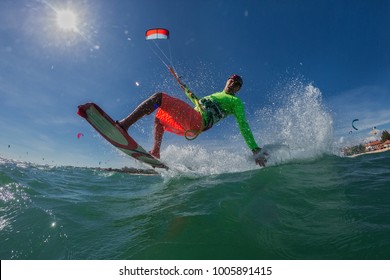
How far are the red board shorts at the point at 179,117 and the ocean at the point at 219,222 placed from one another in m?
1.90

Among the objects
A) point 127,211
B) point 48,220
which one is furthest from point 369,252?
point 48,220

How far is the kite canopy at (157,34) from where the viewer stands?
333 inches

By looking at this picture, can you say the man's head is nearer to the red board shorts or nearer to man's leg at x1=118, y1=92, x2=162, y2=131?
the red board shorts

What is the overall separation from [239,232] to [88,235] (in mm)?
2450

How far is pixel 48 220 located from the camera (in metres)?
4.97

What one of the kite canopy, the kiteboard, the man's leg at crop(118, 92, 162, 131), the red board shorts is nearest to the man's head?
the red board shorts

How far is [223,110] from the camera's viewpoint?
823 centimetres

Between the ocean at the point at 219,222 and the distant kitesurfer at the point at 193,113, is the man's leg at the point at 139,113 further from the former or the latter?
the ocean at the point at 219,222

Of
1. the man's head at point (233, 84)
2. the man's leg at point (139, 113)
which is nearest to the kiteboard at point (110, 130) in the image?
the man's leg at point (139, 113)

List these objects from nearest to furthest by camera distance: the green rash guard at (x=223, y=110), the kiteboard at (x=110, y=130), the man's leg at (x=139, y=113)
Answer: the kiteboard at (x=110, y=130), the man's leg at (x=139, y=113), the green rash guard at (x=223, y=110)

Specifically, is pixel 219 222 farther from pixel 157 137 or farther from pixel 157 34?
pixel 157 34

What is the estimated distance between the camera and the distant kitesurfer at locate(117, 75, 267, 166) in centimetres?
705

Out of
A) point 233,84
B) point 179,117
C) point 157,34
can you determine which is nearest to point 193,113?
point 179,117
